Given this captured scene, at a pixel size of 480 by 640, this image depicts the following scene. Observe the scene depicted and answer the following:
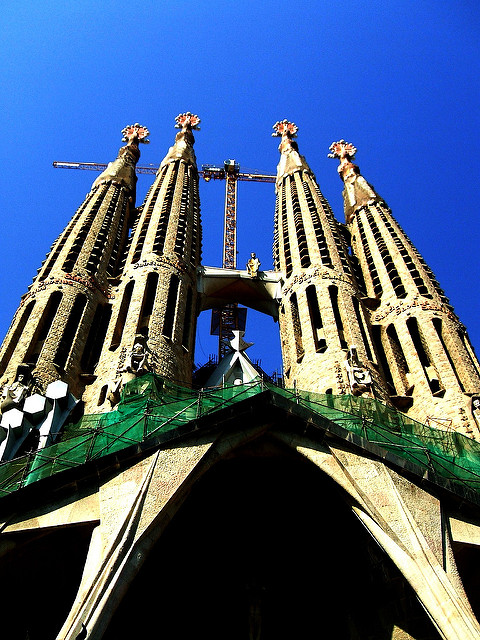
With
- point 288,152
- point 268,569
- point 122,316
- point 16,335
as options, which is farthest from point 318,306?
point 288,152

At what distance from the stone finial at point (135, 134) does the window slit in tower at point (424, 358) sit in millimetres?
20738

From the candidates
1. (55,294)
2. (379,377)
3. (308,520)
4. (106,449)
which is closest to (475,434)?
(379,377)

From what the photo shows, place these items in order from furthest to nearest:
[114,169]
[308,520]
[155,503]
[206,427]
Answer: [114,169]
[308,520]
[206,427]
[155,503]

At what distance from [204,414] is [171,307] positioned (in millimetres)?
10178

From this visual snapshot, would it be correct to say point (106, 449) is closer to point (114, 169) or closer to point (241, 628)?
point (241, 628)

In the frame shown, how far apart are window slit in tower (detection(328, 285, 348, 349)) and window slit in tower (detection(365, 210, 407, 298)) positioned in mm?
2281

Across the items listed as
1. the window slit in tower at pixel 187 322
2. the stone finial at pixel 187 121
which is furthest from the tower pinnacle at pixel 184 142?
the window slit in tower at pixel 187 322

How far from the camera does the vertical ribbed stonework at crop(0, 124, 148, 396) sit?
19672 mm

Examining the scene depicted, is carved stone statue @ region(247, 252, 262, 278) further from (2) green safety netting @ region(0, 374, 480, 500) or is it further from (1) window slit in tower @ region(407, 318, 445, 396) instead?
(2) green safety netting @ region(0, 374, 480, 500)

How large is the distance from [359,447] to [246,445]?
198cm

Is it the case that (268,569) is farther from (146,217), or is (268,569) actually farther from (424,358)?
(146,217)

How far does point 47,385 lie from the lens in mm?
18406

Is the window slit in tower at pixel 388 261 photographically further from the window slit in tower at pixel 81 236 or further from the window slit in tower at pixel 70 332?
the window slit in tower at pixel 81 236

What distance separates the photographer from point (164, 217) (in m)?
27.8
